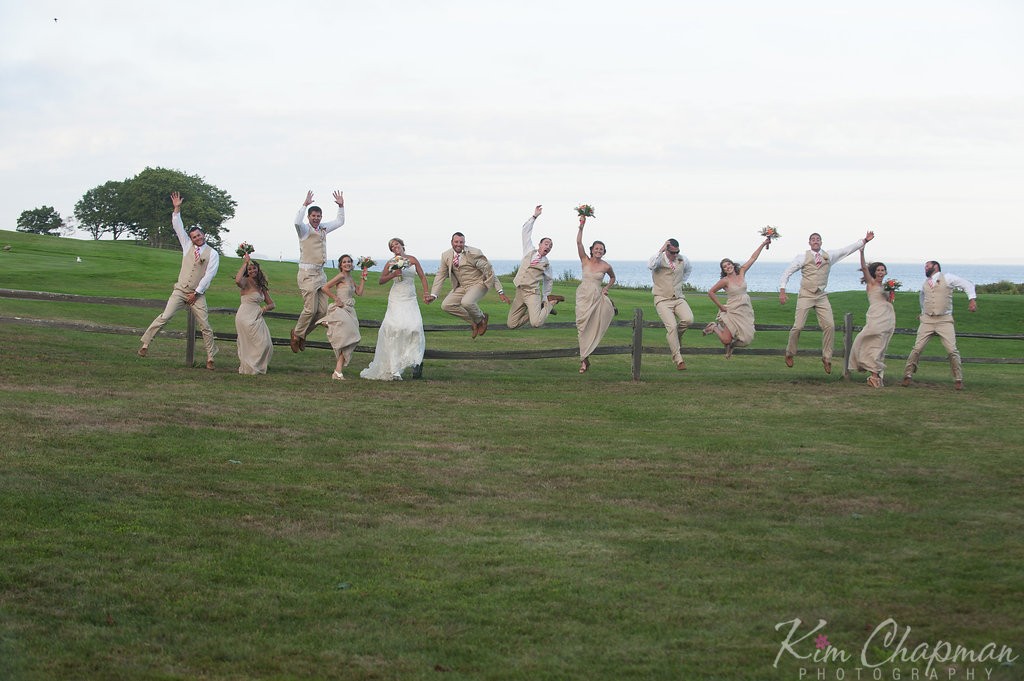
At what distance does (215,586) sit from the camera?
734 cm

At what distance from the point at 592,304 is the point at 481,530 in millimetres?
10484

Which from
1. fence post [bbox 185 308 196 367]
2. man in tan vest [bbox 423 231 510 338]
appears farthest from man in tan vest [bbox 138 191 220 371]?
man in tan vest [bbox 423 231 510 338]

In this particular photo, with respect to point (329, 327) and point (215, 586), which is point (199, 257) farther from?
point (215, 586)

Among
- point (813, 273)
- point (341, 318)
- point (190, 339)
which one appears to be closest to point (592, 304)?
point (813, 273)

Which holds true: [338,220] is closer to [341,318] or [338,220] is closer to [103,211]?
[341,318]

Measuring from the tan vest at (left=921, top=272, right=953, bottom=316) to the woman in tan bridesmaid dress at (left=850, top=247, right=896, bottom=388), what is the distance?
0.63 meters

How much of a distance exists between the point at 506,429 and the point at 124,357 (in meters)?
8.78

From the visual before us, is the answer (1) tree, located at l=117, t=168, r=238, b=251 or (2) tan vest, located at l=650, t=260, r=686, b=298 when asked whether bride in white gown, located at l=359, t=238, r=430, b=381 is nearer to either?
(2) tan vest, located at l=650, t=260, r=686, b=298

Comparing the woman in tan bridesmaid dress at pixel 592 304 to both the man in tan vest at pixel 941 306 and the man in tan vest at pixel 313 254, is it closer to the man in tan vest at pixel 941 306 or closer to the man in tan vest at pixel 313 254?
the man in tan vest at pixel 313 254

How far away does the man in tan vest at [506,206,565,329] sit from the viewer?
61.4 feet

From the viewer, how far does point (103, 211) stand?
318 feet

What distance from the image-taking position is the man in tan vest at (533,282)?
18703 millimetres

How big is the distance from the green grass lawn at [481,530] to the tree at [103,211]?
275 feet

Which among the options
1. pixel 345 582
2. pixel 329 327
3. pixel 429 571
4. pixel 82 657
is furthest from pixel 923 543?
pixel 329 327
